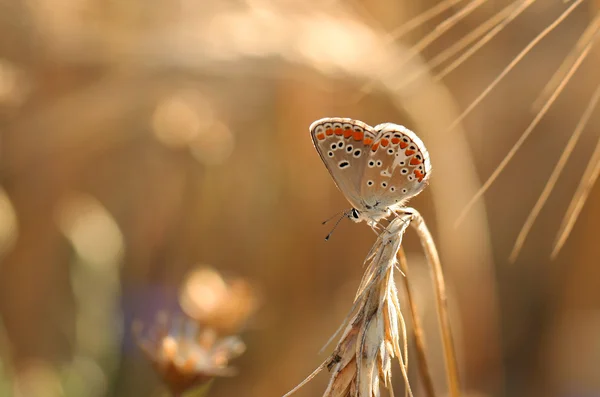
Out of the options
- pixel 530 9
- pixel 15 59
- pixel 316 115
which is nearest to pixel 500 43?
pixel 530 9

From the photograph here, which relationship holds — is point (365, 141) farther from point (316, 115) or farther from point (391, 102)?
point (316, 115)

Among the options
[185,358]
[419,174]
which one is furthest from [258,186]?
[419,174]

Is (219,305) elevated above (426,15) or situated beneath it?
situated beneath

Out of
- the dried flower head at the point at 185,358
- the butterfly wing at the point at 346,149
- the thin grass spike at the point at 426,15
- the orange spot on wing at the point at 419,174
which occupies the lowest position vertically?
the dried flower head at the point at 185,358

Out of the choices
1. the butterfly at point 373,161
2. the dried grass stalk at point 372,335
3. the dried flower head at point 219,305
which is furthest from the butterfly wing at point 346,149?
the dried flower head at point 219,305

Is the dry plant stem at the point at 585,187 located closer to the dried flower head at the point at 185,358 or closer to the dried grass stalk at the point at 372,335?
the dried grass stalk at the point at 372,335

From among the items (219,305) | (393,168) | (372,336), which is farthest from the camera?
(219,305)

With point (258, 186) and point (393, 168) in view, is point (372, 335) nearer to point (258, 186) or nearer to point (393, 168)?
point (393, 168)
